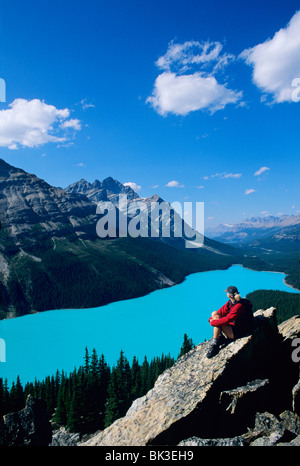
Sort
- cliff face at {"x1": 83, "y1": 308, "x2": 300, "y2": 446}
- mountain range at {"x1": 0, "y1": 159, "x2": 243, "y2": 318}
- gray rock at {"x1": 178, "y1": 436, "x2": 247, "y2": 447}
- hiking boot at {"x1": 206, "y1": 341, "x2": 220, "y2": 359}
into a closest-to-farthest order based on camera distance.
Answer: gray rock at {"x1": 178, "y1": 436, "x2": 247, "y2": 447} → cliff face at {"x1": 83, "y1": 308, "x2": 300, "y2": 446} → hiking boot at {"x1": 206, "y1": 341, "x2": 220, "y2": 359} → mountain range at {"x1": 0, "y1": 159, "x2": 243, "y2": 318}

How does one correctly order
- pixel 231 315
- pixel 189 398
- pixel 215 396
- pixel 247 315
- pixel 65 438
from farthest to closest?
1. pixel 65 438
2. pixel 247 315
3. pixel 231 315
4. pixel 215 396
5. pixel 189 398

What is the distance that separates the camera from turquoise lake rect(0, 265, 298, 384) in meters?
75.0

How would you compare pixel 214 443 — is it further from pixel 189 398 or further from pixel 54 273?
pixel 54 273

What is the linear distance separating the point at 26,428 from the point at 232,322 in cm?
2128

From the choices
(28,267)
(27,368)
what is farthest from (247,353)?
(28,267)

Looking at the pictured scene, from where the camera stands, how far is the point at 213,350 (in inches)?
451

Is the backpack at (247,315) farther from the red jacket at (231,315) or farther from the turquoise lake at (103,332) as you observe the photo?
the turquoise lake at (103,332)

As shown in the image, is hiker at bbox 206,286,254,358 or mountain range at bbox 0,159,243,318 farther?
mountain range at bbox 0,159,243,318

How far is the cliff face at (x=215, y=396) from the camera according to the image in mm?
9320

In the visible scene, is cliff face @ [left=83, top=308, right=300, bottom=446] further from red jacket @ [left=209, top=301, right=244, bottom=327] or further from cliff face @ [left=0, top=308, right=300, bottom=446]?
red jacket @ [left=209, top=301, right=244, bottom=327]

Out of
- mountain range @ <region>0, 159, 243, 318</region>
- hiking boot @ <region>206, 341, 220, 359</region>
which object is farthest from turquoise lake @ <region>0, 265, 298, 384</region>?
hiking boot @ <region>206, 341, 220, 359</region>

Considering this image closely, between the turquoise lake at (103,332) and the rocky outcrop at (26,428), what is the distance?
50.6m

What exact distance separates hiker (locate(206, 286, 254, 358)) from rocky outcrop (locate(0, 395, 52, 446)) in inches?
733

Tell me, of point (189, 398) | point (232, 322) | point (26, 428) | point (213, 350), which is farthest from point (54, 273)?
point (189, 398)
